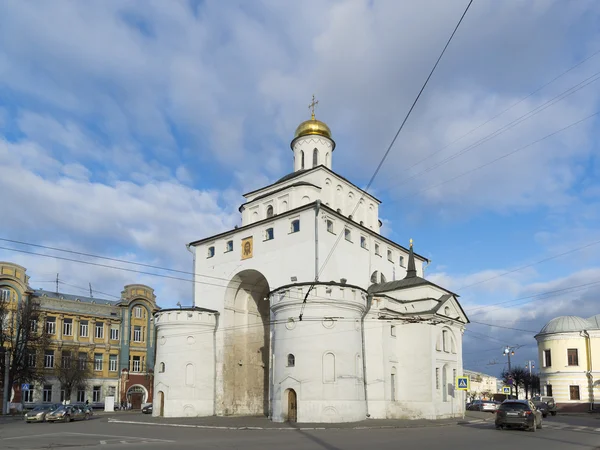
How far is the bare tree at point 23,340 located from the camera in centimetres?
4600

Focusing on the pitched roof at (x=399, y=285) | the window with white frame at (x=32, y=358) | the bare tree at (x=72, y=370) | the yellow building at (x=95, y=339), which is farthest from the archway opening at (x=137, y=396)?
the pitched roof at (x=399, y=285)

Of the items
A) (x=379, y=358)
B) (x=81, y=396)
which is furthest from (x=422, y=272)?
(x=81, y=396)

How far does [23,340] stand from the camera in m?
46.3

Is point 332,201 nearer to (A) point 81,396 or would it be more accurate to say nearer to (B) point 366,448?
(B) point 366,448

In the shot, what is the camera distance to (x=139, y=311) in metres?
60.0

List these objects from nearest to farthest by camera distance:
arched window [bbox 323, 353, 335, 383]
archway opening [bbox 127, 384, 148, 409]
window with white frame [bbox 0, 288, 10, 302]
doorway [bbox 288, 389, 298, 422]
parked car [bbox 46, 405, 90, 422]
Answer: arched window [bbox 323, 353, 335, 383] → doorway [bbox 288, 389, 298, 422] → parked car [bbox 46, 405, 90, 422] → window with white frame [bbox 0, 288, 10, 302] → archway opening [bbox 127, 384, 148, 409]

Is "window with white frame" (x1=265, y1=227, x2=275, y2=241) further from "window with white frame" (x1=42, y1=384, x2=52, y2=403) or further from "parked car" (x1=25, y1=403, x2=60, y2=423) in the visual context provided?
"window with white frame" (x1=42, y1=384, x2=52, y2=403)

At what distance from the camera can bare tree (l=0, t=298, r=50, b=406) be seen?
1811 inches

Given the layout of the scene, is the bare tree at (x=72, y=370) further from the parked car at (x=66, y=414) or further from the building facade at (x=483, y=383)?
the building facade at (x=483, y=383)

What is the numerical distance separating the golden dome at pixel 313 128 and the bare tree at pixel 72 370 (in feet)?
96.9

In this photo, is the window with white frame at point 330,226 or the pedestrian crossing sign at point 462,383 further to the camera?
the window with white frame at point 330,226

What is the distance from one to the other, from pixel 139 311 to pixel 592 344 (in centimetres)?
4386

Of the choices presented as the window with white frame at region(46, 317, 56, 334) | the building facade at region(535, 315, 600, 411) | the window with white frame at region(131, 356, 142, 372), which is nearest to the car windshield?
the building facade at region(535, 315, 600, 411)

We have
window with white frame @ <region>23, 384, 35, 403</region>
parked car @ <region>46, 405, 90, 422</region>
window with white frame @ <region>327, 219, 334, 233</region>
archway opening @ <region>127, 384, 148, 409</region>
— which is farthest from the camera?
archway opening @ <region>127, 384, 148, 409</region>
